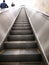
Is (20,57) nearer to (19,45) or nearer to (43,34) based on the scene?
(19,45)

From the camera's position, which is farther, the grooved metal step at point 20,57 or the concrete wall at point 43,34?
the grooved metal step at point 20,57

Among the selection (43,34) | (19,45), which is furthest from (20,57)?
(43,34)

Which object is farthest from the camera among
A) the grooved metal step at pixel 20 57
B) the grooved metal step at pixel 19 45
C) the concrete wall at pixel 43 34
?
the grooved metal step at pixel 19 45

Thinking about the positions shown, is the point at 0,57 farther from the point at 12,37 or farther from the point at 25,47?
the point at 12,37

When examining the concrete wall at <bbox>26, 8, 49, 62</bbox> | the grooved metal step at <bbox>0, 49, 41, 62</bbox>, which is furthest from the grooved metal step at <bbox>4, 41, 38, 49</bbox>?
the grooved metal step at <bbox>0, 49, 41, 62</bbox>

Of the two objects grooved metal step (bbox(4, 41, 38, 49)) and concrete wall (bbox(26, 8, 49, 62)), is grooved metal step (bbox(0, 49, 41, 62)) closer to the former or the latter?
concrete wall (bbox(26, 8, 49, 62))

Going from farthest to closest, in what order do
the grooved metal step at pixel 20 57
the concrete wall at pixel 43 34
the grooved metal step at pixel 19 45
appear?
the grooved metal step at pixel 19 45, the grooved metal step at pixel 20 57, the concrete wall at pixel 43 34

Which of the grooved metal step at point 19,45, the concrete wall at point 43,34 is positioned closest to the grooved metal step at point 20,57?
the concrete wall at point 43,34

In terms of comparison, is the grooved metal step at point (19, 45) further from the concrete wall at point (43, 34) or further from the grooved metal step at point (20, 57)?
the grooved metal step at point (20, 57)

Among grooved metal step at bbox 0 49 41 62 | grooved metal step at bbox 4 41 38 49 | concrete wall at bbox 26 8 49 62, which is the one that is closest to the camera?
concrete wall at bbox 26 8 49 62

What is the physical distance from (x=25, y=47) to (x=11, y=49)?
12.2 inches

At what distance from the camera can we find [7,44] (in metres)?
2.93

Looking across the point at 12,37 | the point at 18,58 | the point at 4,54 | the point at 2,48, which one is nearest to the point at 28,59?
the point at 18,58

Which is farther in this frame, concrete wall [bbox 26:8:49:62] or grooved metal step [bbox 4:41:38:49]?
grooved metal step [bbox 4:41:38:49]
